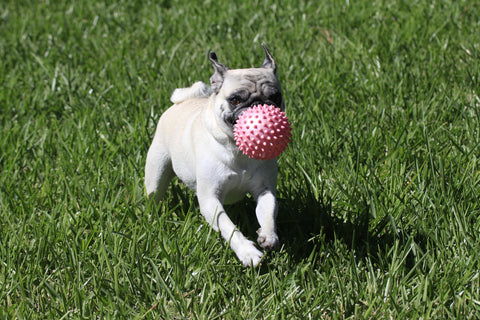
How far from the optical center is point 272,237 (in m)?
3.30

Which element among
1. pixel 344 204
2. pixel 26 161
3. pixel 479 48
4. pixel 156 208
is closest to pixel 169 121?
pixel 156 208

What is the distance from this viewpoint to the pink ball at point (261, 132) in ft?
10.3

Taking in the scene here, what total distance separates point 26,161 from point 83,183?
0.66m

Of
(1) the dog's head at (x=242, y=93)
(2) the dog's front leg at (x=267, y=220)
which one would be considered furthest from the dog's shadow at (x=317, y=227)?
(1) the dog's head at (x=242, y=93)

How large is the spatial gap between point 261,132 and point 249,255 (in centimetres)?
65

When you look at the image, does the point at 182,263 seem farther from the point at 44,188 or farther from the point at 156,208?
the point at 44,188

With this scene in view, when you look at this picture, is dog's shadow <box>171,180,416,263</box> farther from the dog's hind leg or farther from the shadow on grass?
the dog's hind leg

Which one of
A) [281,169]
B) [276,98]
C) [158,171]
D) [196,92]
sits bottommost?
[281,169]

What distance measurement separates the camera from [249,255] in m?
3.29

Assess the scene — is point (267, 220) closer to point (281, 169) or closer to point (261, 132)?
point (261, 132)

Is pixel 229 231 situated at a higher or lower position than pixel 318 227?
higher

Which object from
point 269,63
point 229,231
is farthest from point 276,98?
point 229,231

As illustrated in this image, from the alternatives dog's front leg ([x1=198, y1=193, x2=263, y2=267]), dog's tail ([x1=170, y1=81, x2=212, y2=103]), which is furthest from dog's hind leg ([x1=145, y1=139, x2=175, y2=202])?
dog's front leg ([x1=198, y1=193, x2=263, y2=267])

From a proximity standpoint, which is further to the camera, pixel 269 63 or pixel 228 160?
pixel 269 63
